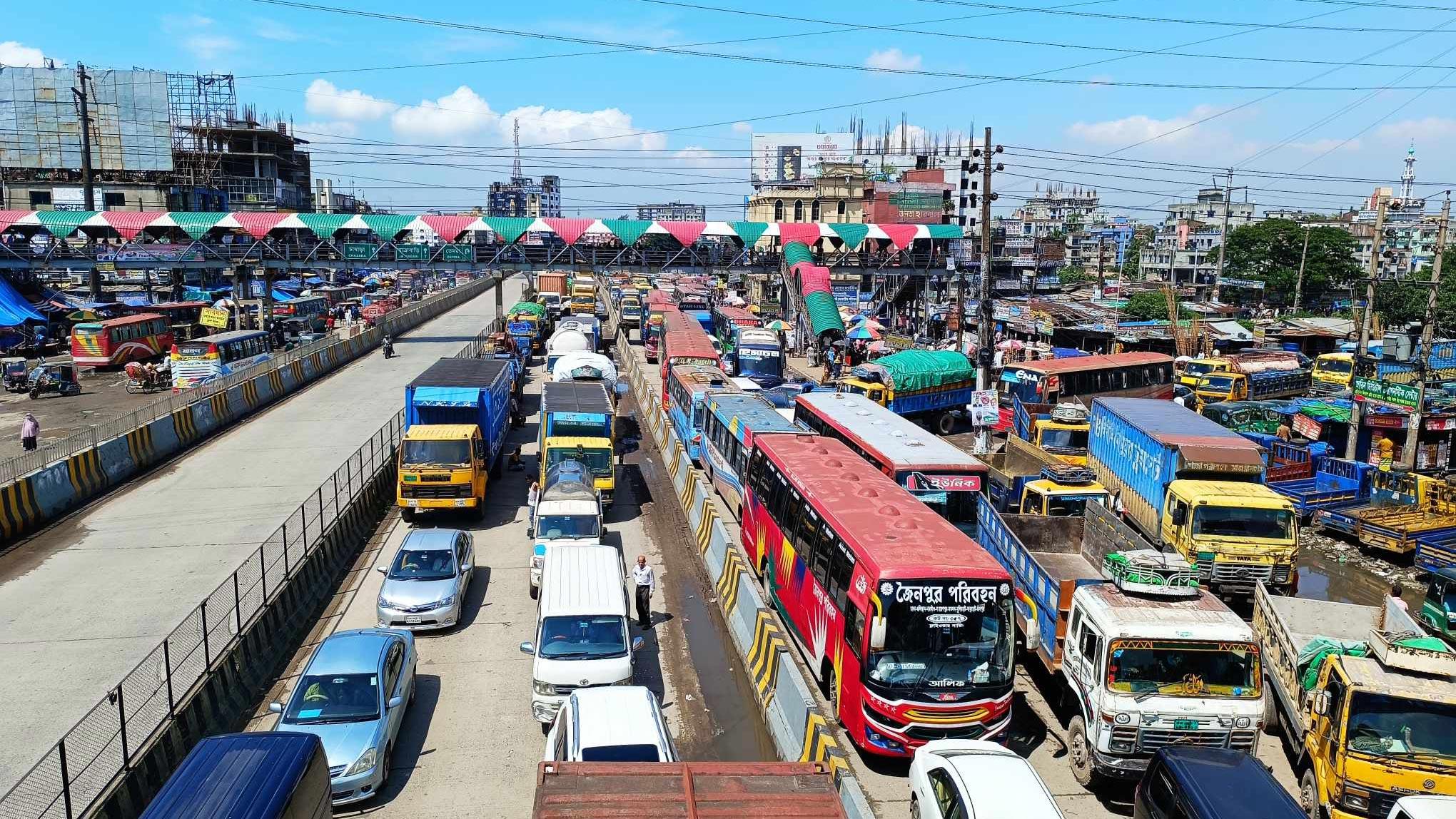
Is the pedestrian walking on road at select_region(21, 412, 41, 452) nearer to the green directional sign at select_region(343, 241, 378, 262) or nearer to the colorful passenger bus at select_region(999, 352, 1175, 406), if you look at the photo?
the green directional sign at select_region(343, 241, 378, 262)

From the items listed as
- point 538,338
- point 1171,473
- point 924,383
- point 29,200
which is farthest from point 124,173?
point 1171,473

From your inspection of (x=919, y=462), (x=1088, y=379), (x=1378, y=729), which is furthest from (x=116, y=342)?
(x=1378, y=729)

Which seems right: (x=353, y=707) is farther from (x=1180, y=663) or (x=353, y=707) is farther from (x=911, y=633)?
(x=1180, y=663)

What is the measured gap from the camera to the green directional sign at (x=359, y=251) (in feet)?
195

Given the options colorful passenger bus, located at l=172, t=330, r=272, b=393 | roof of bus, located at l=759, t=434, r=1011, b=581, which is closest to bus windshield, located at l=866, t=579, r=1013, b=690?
roof of bus, located at l=759, t=434, r=1011, b=581

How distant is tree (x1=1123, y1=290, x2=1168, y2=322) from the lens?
66.9m

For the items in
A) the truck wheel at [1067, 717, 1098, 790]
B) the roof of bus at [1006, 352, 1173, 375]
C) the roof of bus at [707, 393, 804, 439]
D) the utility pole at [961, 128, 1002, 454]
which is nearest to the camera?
the truck wheel at [1067, 717, 1098, 790]

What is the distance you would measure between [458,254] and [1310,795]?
5634cm

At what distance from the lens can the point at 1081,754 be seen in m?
11.7

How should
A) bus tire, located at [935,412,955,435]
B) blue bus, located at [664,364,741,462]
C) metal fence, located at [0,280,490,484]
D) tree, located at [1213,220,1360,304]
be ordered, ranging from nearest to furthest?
metal fence, located at [0,280,490,484], blue bus, located at [664,364,741,462], bus tire, located at [935,412,955,435], tree, located at [1213,220,1360,304]

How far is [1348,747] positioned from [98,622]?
1829 centimetres

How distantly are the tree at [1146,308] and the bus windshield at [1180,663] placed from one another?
59.2 metres

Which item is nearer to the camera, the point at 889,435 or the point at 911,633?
the point at 911,633

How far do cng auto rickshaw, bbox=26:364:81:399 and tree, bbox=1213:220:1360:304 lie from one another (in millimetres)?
90102
